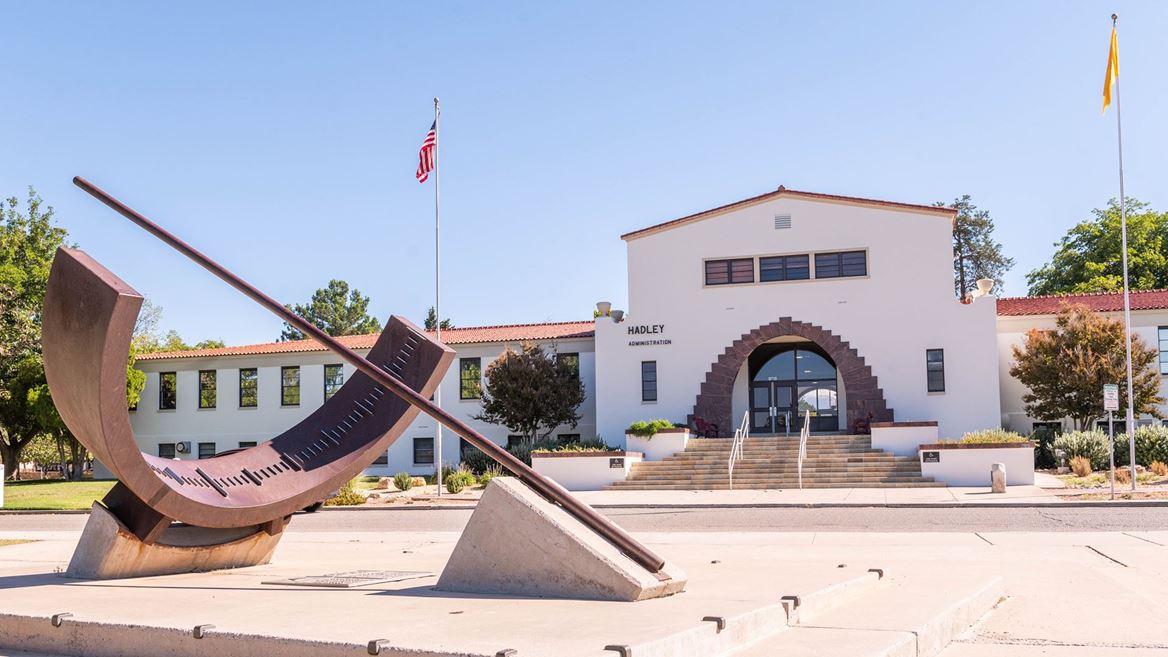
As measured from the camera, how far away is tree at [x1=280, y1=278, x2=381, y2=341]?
84375mm

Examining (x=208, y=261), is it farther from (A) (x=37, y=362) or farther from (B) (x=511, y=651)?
(A) (x=37, y=362)

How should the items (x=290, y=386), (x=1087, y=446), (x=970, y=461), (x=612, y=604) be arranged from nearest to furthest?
(x=612, y=604), (x=970, y=461), (x=1087, y=446), (x=290, y=386)

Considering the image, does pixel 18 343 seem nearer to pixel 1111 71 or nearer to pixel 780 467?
pixel 780 467

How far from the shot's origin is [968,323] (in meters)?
32.6

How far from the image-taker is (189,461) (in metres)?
9.94

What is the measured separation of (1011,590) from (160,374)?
133ft

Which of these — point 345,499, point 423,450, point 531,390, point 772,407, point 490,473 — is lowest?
point 345,499

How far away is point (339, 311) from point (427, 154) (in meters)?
58.2

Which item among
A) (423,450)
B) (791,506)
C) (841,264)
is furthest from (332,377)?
(791,506)

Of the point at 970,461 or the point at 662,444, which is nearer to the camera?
the point at 970,461

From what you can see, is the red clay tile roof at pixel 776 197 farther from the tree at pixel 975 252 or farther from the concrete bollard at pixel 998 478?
the tree at pixel 975 252

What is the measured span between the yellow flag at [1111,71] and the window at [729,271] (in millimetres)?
11812

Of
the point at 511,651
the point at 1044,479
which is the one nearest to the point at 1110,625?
the point at 511,651

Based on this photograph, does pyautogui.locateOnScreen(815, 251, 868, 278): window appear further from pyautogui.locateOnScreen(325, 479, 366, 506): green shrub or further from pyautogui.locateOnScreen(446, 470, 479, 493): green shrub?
pyautogui.locateOnScreen(325, 479, 366, 506): green shrub
